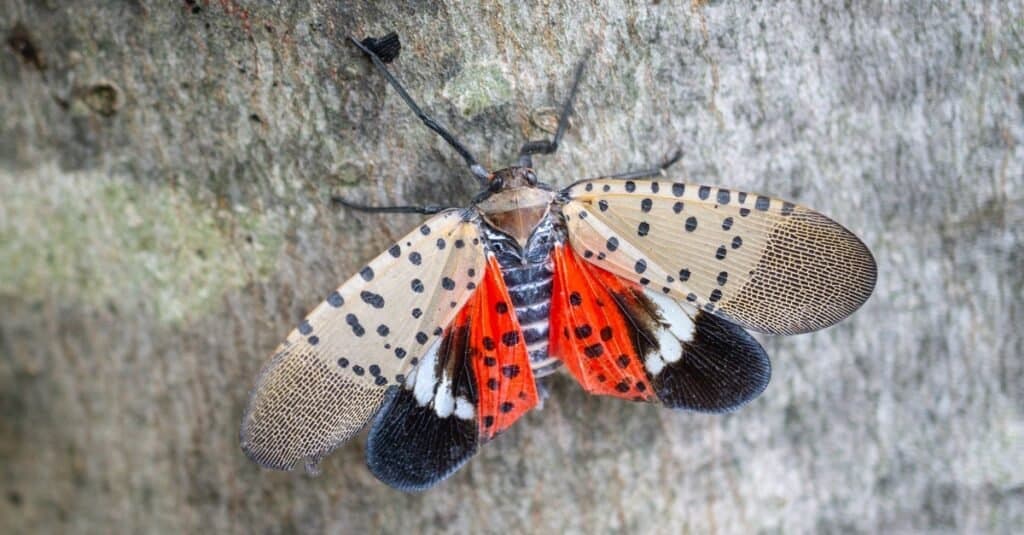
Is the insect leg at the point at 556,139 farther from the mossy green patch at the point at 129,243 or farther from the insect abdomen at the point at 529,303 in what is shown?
the mossy green patch at the point at 129,243

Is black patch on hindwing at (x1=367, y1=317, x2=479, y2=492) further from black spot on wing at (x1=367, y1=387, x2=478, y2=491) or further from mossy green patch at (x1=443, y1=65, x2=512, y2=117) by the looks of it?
mossy green patch at (x1=443, y1=65, x2=512, y2=117)

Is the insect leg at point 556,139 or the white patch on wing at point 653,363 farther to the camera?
the white patch on wing at point 653,363

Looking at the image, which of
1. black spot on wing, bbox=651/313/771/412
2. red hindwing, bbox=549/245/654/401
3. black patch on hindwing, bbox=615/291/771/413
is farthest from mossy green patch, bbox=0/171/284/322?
black spot on wing, bbox=651/313/771/412

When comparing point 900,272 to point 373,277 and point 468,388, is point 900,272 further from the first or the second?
point 373,277

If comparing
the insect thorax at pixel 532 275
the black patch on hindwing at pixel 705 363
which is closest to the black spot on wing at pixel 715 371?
the black patch on hindwing at pixel 705 363

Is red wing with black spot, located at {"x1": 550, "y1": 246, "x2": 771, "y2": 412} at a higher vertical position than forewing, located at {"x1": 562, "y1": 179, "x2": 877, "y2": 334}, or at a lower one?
lower

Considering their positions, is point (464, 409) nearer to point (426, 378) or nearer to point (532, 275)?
point (426, 378)

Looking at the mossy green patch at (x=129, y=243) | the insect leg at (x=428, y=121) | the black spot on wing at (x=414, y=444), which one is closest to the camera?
the insect leg at (x=428, y=121)

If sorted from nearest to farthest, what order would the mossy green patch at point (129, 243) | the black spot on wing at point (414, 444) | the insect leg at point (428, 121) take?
1. the insect leg at point (428, 121)
2. the black spot on wing at point (414, 444)
3. the mossy green patch at point (129, 243)
